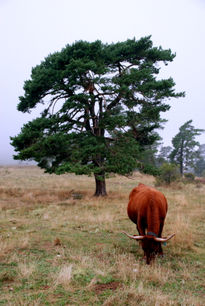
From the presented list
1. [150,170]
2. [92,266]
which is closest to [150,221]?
[92,266]

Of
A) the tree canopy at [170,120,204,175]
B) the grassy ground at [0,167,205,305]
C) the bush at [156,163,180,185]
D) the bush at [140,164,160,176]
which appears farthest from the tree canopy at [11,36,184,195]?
the tree canopy at [170,120,204,175]

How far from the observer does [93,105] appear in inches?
688

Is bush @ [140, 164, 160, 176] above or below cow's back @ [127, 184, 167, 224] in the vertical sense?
above

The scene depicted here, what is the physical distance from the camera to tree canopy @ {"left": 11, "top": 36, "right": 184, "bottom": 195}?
15172mm

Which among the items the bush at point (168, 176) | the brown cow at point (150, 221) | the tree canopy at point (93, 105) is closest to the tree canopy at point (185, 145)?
the bush at point (168, 176)

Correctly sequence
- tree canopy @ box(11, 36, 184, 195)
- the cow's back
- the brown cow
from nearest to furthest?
the brown cow < the cow's back < tree canopy @ box(11, 36, 184, 195)

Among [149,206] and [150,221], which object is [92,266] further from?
[149,206]

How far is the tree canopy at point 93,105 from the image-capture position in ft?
49.8

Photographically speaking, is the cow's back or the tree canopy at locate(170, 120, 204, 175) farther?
the tree canopy at locate(170, 120, 204, 175)

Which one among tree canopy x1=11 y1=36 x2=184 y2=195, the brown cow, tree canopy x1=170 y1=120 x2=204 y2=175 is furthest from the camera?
tree canopy x1=170 y1=120 x2=204 y2=175

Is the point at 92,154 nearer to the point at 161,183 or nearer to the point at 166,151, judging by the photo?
the point at 161,183

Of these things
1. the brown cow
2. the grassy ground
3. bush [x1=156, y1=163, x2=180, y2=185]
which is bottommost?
the grassy ground

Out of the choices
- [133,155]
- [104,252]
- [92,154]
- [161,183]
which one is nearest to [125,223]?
[104,252]

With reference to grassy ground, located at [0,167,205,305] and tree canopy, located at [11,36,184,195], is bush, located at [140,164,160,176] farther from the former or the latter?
grassy ground, located at [0,167,205,305]
